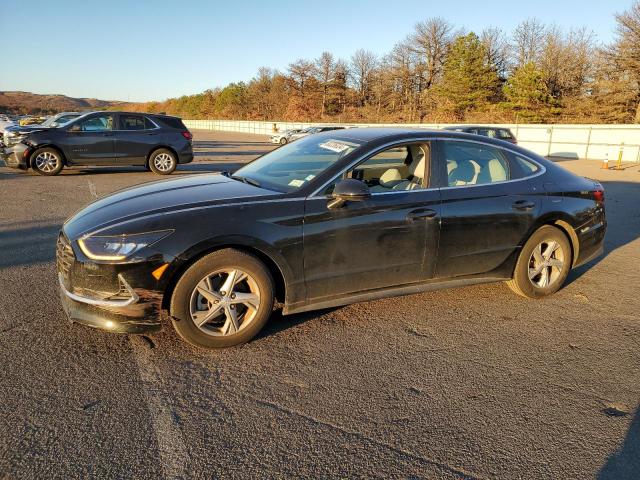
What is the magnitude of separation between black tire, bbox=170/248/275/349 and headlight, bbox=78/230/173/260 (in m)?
0.32

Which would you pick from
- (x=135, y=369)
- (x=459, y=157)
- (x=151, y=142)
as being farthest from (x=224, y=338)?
(x=151, y=142)

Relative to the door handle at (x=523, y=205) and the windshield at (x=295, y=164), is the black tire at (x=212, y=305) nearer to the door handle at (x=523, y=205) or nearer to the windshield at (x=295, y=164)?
the windshield at (x=295, y=164)

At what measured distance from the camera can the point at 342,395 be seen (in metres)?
2.82

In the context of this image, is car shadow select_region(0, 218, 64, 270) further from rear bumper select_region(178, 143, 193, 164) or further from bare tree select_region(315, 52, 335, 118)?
bare tree select_region(315, 52, 335, 118)

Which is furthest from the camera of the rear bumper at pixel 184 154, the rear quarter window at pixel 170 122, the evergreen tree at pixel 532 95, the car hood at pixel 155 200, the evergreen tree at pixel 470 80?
the evergreen tree at pixel 470 80

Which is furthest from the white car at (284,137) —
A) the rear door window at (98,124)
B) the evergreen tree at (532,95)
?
the evergreen tree at (532,95)

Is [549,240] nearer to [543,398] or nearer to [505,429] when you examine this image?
[543,398]

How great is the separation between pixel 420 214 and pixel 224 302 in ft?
5.70

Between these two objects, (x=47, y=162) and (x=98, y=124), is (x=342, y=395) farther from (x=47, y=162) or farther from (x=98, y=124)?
(x=47, y=162)

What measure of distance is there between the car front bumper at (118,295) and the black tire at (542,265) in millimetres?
3247

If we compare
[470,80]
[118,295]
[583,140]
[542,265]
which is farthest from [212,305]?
[470,80]

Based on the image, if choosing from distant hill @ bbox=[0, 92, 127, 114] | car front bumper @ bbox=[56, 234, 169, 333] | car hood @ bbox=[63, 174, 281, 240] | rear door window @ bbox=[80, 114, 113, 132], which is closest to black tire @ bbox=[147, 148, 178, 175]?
rear door window @ bbox=[80, 114, 113, 132]

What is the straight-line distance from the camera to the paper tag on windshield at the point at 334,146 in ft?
13.0

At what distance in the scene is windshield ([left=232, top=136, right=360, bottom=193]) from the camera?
377cm
